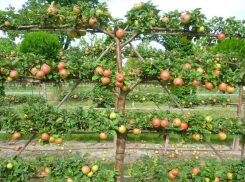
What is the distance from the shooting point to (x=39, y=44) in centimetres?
1034

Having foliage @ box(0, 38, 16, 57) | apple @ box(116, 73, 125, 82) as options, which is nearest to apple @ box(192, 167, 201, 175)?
apple @ box(116, 73, 125, 82)

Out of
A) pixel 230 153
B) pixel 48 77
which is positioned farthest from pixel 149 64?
pixel 230 153

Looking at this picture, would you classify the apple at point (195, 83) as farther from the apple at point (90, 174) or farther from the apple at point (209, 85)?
the apple at point (90, 174)

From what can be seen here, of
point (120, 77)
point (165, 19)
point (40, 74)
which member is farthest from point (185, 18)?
point (40, 74)

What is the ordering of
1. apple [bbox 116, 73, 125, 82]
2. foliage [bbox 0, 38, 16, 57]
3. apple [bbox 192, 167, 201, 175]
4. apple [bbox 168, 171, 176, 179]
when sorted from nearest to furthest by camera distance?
1. apple [bbox 116, 73, 125, 82]
2. apple [bbox 192, 167, 201, 175]
3. apple [bbox 168, 171, 176, 179]
4. foliage [bbox 0, 38, 16, 57]

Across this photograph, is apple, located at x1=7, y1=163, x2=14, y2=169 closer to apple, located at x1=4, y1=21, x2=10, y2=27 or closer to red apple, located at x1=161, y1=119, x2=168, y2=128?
A: apple, located at x1=4, y1=21, x2=10, y2=27

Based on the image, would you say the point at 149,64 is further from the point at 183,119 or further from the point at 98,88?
the point at 98,88

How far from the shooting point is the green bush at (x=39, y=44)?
33.4 ft

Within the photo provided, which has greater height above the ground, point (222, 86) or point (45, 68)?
point (45, 68)

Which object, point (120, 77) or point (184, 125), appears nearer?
point (120, 77)

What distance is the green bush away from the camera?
10180mm

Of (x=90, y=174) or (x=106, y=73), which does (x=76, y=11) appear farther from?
(x=90, y=174)

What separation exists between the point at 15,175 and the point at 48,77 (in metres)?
1.08

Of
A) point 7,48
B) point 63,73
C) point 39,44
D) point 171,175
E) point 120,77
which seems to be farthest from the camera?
point 7,48
